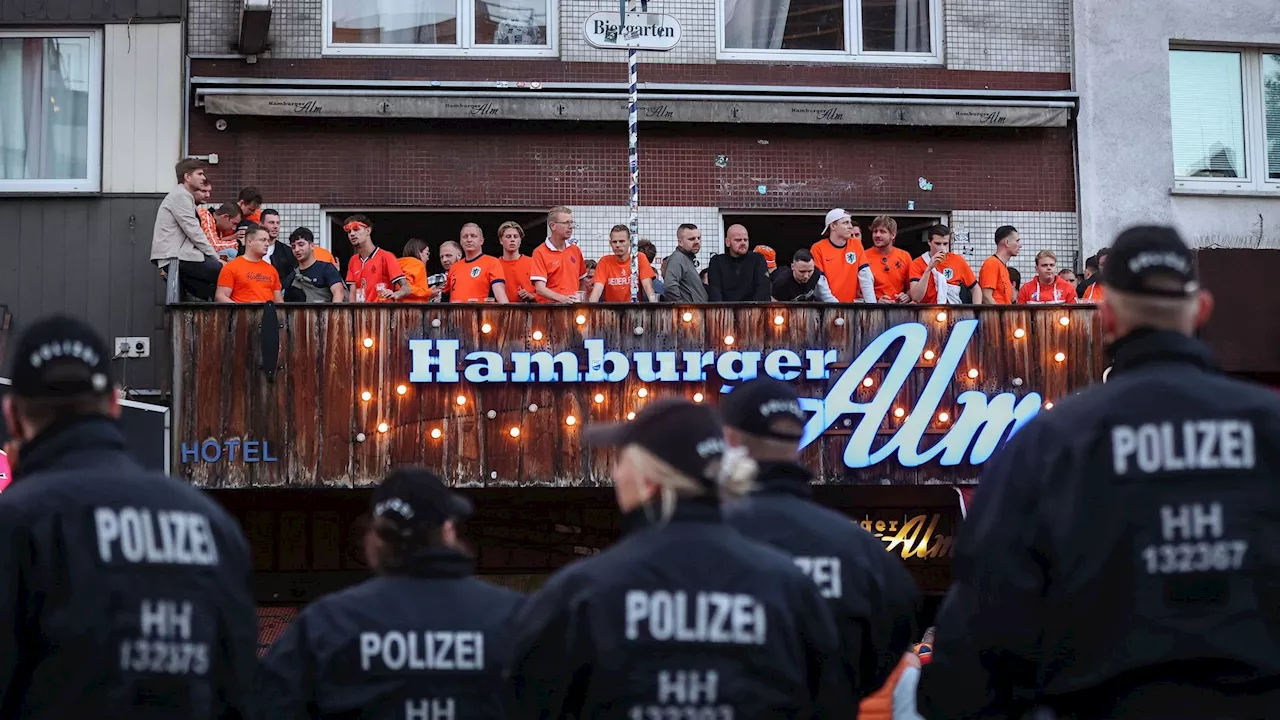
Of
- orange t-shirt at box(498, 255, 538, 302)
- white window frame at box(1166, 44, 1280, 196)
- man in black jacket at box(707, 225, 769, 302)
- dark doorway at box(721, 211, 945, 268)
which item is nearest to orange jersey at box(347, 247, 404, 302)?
orange t-shirt at box(498, 255, 538, 302)

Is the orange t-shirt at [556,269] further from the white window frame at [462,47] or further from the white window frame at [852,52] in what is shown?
the white window frame at [852,52]

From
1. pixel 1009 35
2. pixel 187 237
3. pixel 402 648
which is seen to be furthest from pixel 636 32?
pixel 402 648

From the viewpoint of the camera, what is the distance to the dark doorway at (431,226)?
1812 centimetres

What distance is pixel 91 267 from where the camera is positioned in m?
17.0

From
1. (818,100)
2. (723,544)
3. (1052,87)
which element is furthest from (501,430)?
(723,544)

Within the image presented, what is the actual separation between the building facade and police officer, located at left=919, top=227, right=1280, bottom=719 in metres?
14.7

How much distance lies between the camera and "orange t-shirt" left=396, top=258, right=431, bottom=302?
15.6 metres

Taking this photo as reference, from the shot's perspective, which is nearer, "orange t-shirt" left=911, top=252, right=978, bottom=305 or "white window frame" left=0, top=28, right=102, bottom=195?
"orange t-shirt" left=911, top=252, right=978, bottom=305

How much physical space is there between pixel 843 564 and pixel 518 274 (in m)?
10.1

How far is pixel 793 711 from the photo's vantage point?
4855 mm

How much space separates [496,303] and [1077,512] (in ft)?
36.3

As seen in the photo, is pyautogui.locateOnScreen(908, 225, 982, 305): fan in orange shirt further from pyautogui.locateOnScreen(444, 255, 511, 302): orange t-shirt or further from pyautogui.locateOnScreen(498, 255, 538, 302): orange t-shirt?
pyautogui.locateOnScreen(444, 255, 511, 302): orange t-shirt

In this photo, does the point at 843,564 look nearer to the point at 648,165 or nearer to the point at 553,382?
the point at 553,382

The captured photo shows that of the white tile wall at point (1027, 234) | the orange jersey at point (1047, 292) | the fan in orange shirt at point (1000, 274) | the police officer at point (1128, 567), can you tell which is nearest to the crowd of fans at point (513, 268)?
the fan in orange shirt at point (1000, 274)
